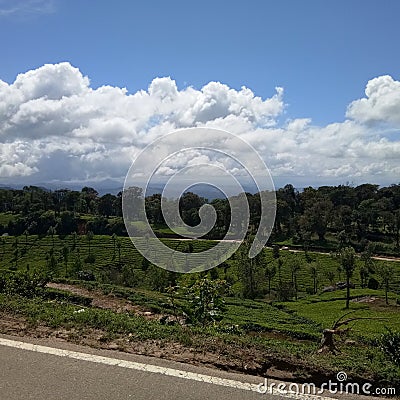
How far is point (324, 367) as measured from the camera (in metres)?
4.03

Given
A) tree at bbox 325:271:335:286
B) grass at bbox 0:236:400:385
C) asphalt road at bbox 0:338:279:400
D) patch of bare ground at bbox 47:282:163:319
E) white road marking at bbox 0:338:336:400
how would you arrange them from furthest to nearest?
tree at bbox 325:271:335:286 → patch of bare ground at bbox 47:282:163:319 → grass at bbox 0:236:400:385 → white road marking at bbox 0:338:336:400 → asphalt road at bbox 0:338:279:400

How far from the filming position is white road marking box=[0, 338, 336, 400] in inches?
141

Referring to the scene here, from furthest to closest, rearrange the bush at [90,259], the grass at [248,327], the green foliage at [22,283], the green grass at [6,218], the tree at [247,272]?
the green grass at [6,218], the bush at [90,259], the tree at [247,272], the green foliage at [22,283], the grass at [248,327]

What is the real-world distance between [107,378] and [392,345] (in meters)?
3.20

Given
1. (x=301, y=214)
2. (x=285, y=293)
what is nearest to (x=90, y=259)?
(x=285, y=293)

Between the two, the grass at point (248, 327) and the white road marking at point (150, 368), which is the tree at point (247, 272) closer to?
the grass at point (248, 327)

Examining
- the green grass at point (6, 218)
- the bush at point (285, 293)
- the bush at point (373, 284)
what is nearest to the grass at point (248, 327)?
the bush at point (285, 293)

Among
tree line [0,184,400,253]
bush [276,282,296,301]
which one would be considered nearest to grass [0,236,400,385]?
bush [276,282,296,301]

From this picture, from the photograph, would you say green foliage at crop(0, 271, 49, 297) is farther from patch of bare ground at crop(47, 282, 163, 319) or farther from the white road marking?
the white road marking

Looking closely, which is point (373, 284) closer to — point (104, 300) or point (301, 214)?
point (301, 214)

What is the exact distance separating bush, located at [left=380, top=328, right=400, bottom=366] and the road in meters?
1.14

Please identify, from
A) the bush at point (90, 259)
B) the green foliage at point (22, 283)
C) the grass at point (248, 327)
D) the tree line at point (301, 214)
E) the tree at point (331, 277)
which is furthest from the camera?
the tree line at point (301, 214)

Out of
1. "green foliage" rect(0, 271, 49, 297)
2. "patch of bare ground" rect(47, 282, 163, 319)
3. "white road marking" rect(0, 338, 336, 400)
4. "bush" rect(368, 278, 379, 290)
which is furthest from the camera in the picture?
"bush" rect(368, 278, 379, 290)

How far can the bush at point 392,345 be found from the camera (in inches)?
174
